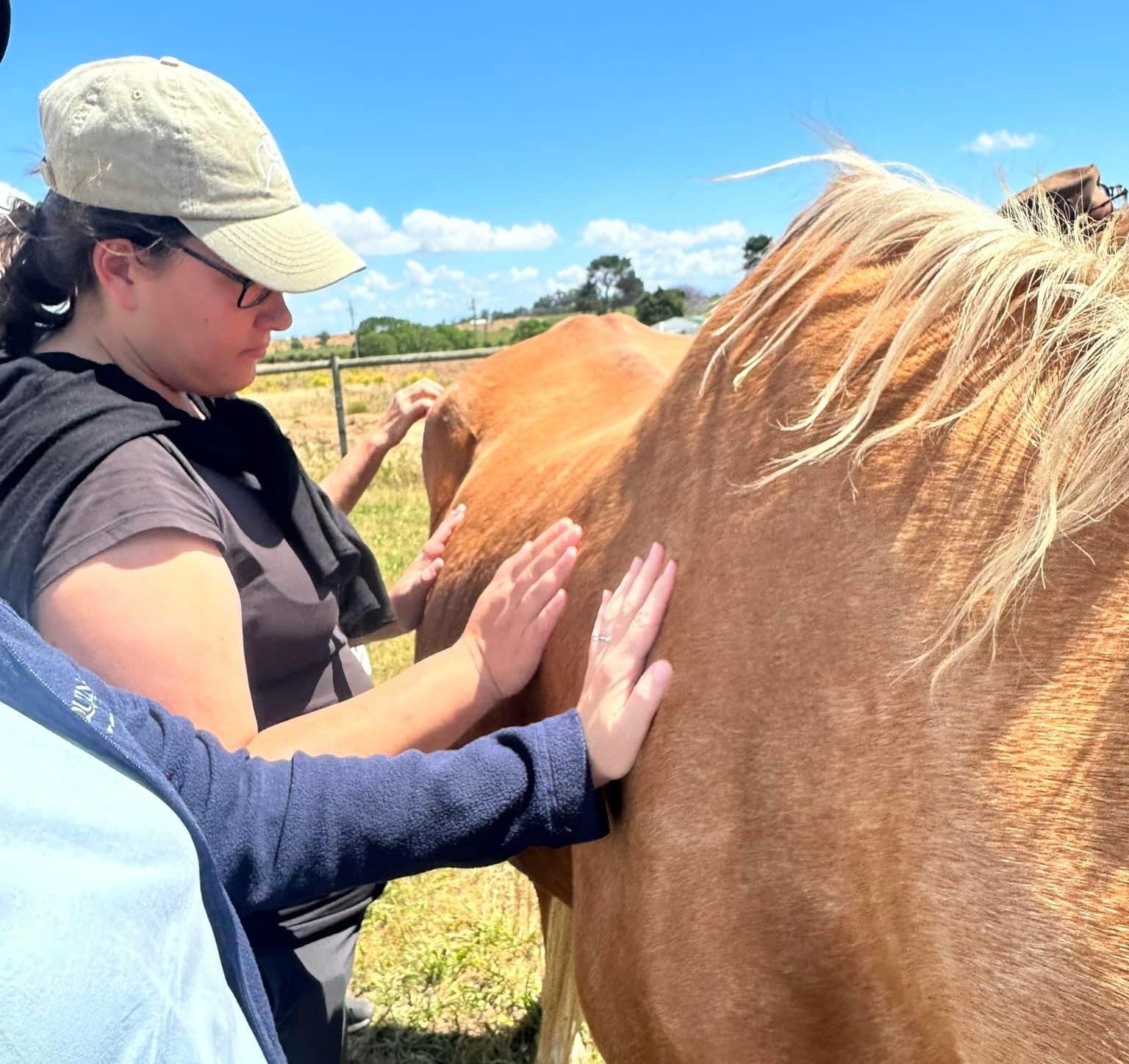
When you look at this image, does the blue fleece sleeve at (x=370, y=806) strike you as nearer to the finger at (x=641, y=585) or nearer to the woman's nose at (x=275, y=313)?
the finger at (x=641, y=585)

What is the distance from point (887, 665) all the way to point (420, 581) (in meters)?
1.62

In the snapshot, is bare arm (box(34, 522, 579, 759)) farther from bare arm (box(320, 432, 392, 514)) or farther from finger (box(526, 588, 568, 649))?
bare arm (box(320, 432, 392, 514))

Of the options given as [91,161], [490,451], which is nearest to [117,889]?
[91,161]

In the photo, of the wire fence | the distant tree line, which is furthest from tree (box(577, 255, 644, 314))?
the wire fence

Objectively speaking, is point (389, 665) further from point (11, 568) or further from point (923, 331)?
point (923, 331)

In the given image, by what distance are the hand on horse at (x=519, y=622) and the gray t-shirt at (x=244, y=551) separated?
279 mm

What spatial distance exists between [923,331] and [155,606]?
0.95 m

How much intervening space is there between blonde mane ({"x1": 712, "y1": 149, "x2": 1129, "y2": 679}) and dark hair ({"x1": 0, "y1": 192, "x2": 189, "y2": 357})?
0.82 metres

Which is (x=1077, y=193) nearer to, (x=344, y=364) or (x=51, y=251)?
(x=51, y=251)

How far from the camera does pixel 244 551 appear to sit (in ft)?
4.64

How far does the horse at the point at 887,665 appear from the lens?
32.9 inches

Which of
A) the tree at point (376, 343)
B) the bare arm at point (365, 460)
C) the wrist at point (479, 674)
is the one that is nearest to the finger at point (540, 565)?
the wrist at point (479, 674)

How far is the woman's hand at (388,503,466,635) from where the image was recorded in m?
2.45

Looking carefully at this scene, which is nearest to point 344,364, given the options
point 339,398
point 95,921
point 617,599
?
point 339,398
